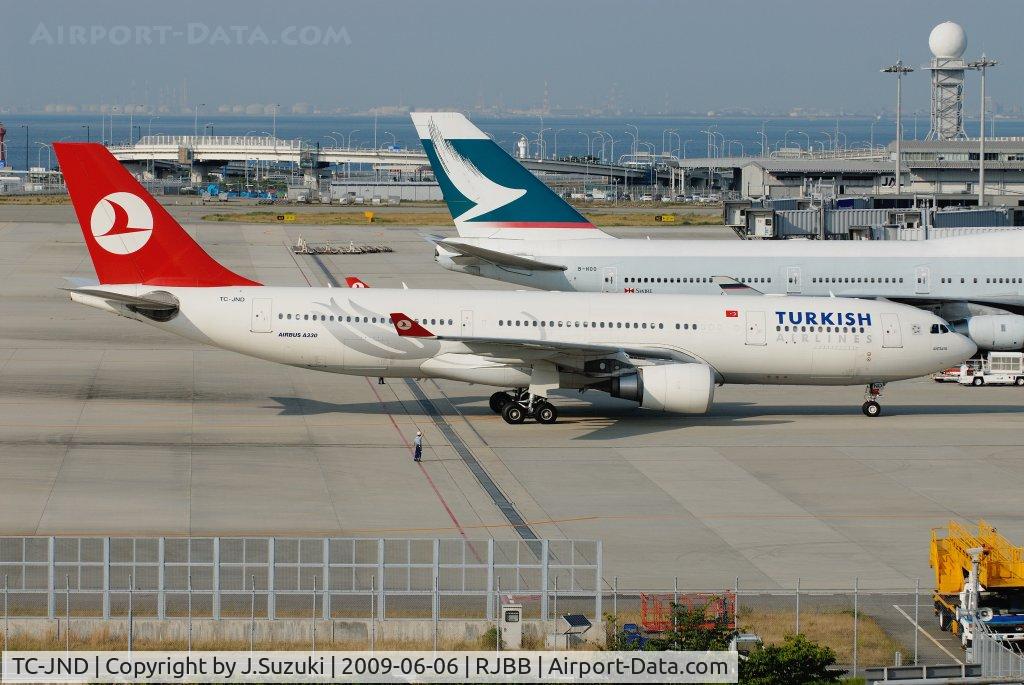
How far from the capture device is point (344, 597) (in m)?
24.2

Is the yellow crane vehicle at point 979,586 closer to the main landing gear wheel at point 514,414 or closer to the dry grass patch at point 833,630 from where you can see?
the dry grass patch at point 833,630

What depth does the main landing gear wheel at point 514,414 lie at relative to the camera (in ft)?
138

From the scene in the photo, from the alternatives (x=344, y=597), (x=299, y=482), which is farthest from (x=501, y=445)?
(x=344, y=597)

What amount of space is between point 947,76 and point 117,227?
143809 millimetres

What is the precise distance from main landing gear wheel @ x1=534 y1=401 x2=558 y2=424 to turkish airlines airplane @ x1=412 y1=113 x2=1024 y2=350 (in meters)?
14.2

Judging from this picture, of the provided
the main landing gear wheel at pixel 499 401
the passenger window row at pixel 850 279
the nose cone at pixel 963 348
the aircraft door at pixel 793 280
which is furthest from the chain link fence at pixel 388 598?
the passenger window row at pixel 850 279

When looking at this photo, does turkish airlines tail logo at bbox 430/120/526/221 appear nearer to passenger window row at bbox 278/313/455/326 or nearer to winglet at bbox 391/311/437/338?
passenger window row at bbox 278/313/455/326

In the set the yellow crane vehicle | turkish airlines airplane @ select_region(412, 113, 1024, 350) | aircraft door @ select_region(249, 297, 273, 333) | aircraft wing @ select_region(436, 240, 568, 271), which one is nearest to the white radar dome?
turkish airlines airplane @ select_region(412, 113, 1024, 350)

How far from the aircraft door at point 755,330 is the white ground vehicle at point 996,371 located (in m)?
12.1

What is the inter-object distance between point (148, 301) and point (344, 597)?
756 inches

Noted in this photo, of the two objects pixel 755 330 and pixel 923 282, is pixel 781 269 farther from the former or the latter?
pixel 755 330

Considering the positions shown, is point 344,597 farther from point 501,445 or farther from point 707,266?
point 707,266

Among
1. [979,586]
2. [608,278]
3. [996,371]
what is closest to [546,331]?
[608,278]

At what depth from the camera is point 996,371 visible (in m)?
51.7
